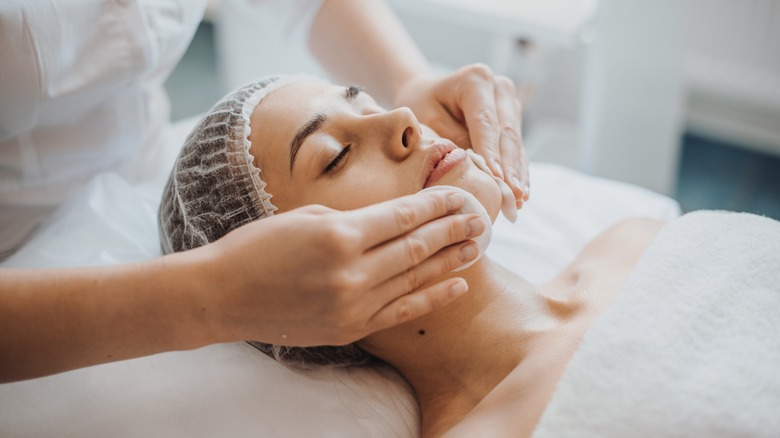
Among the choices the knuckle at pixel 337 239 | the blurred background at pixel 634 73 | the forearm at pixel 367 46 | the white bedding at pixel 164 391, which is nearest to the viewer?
the knuckle at pixel 337 239

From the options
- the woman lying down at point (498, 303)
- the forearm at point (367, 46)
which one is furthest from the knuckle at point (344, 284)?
the forearm at point (367, 46)

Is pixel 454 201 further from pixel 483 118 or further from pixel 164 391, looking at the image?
pixel 164 391

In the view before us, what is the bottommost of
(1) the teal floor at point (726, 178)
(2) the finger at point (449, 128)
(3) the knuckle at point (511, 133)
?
(1) the teal floor at point (726, 178)

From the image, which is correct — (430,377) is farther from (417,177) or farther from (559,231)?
(559,231)

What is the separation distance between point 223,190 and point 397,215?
42 cm

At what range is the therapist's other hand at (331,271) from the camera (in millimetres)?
833

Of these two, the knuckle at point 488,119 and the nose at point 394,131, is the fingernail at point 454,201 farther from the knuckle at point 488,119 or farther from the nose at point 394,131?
the knuckle at point 488,119

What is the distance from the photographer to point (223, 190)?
45.9 inches

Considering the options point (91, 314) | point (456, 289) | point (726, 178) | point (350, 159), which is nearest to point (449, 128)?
point (350, 159)

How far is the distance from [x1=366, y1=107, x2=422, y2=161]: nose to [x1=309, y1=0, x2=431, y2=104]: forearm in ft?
1.64

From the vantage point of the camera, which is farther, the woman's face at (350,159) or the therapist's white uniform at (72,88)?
the therapist's white uniform at (72,88)

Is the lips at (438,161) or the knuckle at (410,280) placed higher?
the lips at (438,161)

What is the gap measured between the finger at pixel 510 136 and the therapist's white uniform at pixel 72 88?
2.35 feet

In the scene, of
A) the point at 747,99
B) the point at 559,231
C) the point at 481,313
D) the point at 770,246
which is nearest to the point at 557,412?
the point at 481,313
